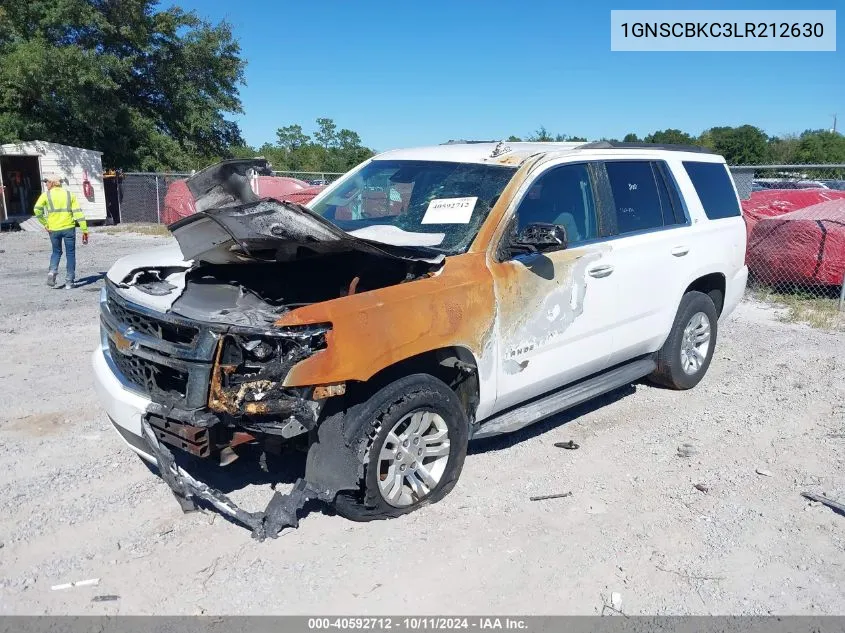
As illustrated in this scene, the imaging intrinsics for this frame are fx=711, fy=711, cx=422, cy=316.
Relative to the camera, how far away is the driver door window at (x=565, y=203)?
4.45 meters

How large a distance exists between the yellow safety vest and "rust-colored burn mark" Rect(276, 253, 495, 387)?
351 inches

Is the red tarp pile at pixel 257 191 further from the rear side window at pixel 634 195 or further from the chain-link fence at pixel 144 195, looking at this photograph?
the rear side window at pixel 634 195

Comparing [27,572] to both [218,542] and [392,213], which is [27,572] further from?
[392,213]

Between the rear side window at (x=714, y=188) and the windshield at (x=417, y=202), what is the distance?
2.28 m

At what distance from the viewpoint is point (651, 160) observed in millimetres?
5484

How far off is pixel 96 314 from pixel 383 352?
6.48 meters

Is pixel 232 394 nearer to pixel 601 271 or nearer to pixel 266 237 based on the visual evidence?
pixel 266 237

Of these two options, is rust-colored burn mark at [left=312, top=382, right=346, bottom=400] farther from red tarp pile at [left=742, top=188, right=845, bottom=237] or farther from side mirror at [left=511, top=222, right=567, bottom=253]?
red tarp pile at [left=742, top=188, right=845, bottom=237]

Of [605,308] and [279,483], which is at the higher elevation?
[605,308]

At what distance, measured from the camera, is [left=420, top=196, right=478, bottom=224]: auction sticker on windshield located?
430 centimetres

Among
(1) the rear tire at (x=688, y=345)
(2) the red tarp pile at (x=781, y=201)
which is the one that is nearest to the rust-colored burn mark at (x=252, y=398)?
(1) the rear tire at (x=688, y=345)

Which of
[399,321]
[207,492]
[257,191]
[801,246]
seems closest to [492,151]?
[399,321]

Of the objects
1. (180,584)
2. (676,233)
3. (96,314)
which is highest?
(676,233)

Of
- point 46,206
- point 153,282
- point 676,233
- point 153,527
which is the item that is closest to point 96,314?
point 46,206
